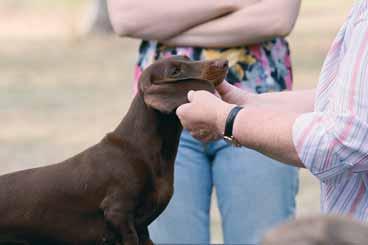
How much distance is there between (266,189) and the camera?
15.0 ft

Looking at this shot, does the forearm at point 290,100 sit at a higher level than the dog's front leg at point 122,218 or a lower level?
higher

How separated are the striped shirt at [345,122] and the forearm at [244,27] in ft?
3.79

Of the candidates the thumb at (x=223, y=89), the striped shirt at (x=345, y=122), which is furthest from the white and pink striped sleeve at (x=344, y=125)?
the thumb at (x=223, y=89)

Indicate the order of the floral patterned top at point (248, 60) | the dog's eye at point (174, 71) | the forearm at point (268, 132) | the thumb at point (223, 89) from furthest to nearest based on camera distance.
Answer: the floral patterned top at point (248, 60), the thumb at point (223, 89), the dog's eye at point (174, 71), the forearm at point (268, 132)

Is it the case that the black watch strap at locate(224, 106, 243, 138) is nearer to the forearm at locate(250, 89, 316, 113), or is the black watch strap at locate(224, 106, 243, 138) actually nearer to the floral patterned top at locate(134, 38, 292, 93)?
the forearm at locate(250, 89, 316, 113)

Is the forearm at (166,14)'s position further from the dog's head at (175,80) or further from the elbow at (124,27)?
the dog's head at (175,80)

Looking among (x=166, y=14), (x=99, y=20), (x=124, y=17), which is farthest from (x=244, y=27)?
(x=99, y=20)

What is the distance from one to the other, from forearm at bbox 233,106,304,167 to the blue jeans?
1.21 m

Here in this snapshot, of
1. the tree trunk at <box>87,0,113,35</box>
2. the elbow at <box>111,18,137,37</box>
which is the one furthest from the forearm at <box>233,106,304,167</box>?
the tree trunk at <box>87,0,113,35</box>

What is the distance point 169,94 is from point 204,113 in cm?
Result: 12

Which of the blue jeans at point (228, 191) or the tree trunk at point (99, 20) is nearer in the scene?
the blue jeans at point (228, 191)

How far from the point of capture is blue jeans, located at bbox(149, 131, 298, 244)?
4543mm

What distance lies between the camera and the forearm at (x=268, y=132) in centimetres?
322

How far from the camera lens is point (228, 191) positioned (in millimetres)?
4602
